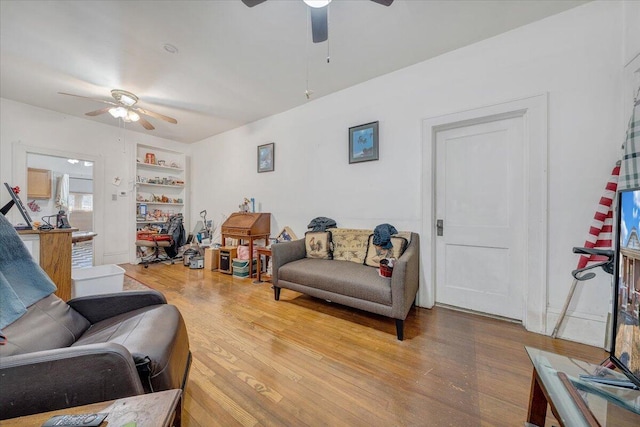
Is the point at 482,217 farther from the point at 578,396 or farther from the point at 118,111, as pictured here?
the point at 118,111

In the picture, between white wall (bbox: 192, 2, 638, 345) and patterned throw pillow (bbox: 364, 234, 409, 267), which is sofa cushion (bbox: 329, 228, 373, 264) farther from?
white wall (bbox: 192, 2, 638, 345)

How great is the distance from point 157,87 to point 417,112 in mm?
3316

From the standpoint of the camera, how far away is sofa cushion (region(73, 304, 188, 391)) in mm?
949

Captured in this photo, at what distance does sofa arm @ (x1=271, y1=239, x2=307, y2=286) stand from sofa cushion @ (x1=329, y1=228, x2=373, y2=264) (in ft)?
1.43

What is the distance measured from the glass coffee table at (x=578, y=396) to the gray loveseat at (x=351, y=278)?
0.96m

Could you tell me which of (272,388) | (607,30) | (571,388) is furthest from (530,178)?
(272,388)

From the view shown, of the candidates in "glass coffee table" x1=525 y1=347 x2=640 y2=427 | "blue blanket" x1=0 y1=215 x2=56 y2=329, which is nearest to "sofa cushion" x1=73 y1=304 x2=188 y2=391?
"blue blanket" x1=0 y1=215 x2=56 y2=329

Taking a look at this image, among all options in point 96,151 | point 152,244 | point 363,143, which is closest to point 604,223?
point 363,143

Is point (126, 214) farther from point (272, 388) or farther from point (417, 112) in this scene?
point (417, 112)

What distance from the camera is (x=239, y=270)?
362 cm

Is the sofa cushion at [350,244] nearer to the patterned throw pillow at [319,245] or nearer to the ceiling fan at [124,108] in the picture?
the patterned throw pillow at [319,245]

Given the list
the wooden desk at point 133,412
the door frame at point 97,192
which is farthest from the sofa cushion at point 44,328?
the door frame at point 97,192

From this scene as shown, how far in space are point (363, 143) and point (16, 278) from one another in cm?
299

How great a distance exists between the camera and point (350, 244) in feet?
9.18
